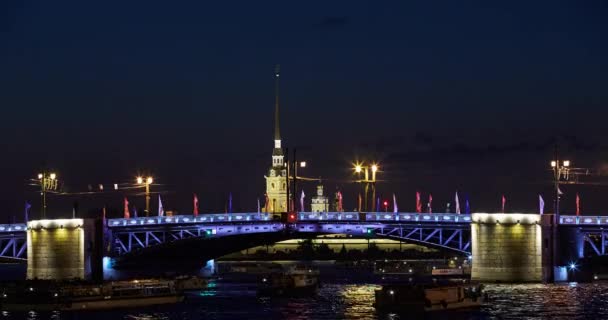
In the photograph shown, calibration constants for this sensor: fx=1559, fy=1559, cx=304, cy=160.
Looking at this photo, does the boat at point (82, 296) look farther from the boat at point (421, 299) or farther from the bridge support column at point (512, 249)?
the bridge support column at point (512, 249)

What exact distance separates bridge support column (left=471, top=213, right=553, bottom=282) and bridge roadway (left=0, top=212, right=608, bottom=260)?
4.02 m

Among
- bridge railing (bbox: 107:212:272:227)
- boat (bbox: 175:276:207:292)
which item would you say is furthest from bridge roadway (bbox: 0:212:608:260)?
boat (bbox: 175:276:207:292)

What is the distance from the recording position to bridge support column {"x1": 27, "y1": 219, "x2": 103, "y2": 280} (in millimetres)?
151250

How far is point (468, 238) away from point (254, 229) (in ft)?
68.1

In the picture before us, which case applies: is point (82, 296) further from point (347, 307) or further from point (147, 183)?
point (147, 183)

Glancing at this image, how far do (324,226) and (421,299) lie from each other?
127ft

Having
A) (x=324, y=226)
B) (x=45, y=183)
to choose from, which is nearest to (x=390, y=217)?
(x=324, y=226)

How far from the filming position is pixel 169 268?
17050 centimetres

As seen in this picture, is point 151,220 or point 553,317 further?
point 151,220

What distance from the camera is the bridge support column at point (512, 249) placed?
135500mm

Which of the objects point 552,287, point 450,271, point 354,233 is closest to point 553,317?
point 552,287

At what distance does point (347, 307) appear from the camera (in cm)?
11650

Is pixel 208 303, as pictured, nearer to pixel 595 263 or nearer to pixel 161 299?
pixel 161 299

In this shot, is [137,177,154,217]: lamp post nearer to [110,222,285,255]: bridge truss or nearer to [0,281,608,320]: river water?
[110,222,285,255]: bridge truss
